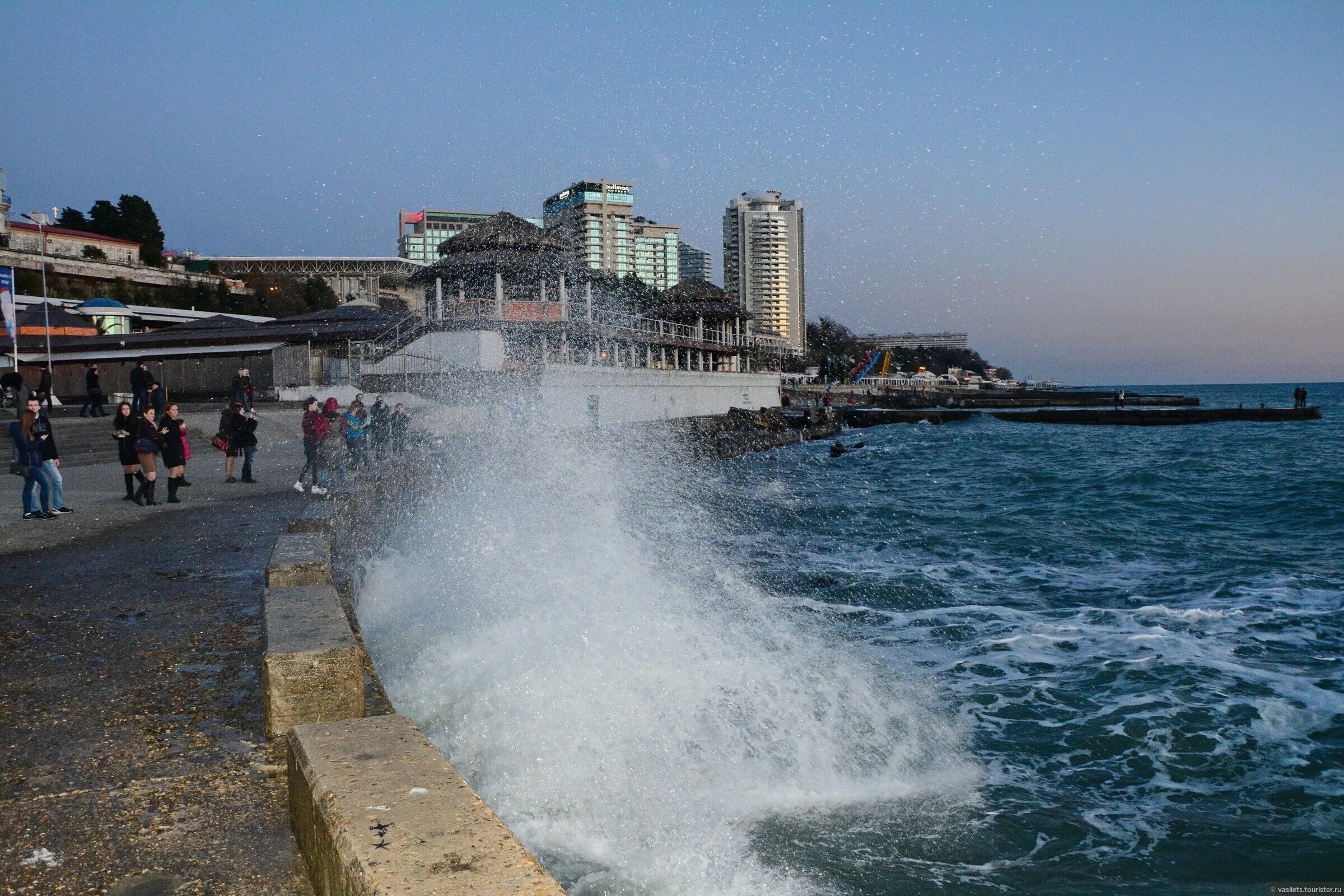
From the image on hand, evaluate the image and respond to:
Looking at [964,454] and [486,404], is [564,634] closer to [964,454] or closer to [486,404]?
[486,404]

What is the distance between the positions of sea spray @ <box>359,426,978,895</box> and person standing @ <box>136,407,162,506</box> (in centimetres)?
422

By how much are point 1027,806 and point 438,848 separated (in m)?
5.47

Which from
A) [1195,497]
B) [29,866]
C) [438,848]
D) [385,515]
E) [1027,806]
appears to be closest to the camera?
[438,848]

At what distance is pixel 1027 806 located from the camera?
6379mm

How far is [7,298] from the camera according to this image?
23.2 m

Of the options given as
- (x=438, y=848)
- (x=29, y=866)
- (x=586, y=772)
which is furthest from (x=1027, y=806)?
(x=29, y=866)

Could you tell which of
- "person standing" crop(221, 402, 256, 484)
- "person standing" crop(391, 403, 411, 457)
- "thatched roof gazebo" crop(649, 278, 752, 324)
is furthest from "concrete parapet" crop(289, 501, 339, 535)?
"thatched roof gazebo" crop(649, 278, 752, 324)

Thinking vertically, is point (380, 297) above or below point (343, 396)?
above

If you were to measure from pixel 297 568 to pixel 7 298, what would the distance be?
78.8 ft

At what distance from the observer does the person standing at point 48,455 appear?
11172 mm

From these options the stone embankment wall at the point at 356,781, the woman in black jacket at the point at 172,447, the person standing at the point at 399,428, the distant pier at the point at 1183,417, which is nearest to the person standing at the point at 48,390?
the person standing at the point at 399,428

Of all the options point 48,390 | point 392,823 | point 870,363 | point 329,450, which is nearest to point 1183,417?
point 870,363

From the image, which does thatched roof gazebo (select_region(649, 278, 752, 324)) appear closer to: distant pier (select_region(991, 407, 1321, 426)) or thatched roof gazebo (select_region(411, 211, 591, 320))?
thatched roof gazebo (select_region(411, 211, 591, 320))

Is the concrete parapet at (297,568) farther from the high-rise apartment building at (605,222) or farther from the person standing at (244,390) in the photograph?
the high-rise apartment building at (605,222)
